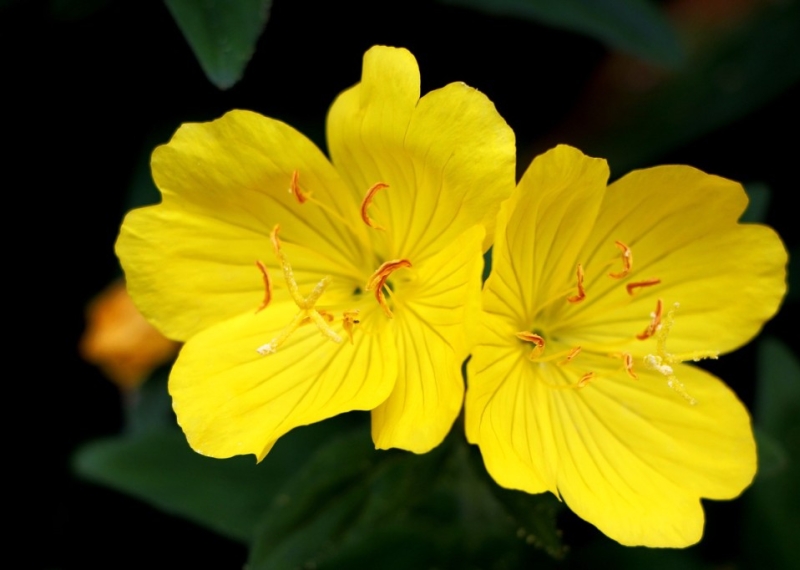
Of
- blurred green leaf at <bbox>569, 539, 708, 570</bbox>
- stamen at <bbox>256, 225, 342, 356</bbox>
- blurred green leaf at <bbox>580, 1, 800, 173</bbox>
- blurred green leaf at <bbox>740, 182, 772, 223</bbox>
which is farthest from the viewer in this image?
blurred green leaf at <bbox>580, 1, 800, 173</bbox>

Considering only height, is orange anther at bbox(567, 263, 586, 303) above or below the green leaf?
below

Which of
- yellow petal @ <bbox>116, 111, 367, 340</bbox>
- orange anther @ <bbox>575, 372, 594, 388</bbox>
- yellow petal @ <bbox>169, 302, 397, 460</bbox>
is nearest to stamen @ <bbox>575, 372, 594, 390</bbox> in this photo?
orange anther @ <bbox>575, 372, 594, 388</bbox>

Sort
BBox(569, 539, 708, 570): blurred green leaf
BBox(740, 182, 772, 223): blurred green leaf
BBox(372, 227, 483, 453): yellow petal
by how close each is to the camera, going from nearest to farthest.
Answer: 1. BBox(372, 227, 483, 453): yellow petal
2. BBox(740, 182, 772, 223): blurred green leaf
3. BBox(569, 539, 708, 570): blurred green leaf

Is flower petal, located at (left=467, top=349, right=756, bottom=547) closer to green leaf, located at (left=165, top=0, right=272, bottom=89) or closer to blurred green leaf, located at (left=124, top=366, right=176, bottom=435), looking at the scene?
green leaf, located at (left=165, top=0, right=272, bottom=89)

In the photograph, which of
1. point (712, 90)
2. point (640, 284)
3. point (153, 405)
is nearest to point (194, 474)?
point (153, 405)

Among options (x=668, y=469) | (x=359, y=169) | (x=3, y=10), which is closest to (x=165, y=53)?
(x=3, y=10)

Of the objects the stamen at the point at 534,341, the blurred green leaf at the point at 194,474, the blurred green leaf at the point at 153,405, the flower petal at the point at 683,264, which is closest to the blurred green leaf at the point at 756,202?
the flower petal at the point at 683,264

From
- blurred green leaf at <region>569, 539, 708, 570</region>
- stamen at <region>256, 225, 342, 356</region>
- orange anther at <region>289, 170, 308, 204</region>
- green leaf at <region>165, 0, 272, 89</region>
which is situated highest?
green leaf at <region>165, 0, 272, 89</region>
